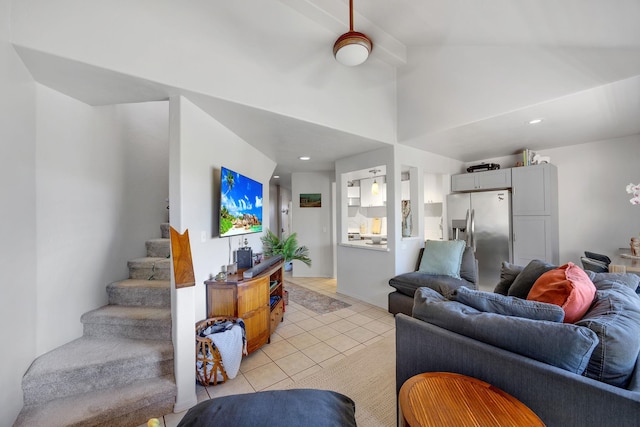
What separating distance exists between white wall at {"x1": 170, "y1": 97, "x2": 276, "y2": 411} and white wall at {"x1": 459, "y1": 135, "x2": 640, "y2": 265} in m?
4.84

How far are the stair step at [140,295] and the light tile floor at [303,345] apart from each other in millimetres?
923

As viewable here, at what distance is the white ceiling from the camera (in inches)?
75.5

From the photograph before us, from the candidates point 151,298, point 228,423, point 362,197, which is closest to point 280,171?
point 362,197

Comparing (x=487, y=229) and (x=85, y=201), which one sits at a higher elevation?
(x=85, y=201)

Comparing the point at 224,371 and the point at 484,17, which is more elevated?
the point at 484,17

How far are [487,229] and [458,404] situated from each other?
12.2 feet

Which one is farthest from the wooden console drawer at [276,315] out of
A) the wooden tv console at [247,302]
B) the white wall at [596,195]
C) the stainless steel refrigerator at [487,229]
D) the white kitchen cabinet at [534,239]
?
the white wall at [596,195]

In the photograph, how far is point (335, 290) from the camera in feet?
15.8

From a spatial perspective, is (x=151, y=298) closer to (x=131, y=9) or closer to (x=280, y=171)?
(x=131, y=9)

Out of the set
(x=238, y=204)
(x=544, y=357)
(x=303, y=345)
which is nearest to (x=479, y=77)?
(x=544, y=357)

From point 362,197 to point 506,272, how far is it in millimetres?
3144

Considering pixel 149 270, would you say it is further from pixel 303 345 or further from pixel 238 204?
pixel 303 345

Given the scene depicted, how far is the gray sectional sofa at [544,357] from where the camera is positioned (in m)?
0.98

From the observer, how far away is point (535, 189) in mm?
3643
